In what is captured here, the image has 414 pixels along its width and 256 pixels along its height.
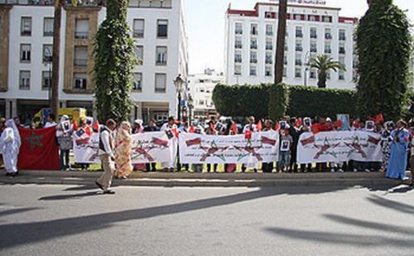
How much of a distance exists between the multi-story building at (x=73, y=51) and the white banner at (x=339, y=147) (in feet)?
119

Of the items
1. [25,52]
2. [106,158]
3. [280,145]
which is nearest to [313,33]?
[25,52]

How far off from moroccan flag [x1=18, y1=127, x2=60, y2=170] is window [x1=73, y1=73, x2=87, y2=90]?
3629 cm

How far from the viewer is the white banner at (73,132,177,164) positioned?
45.3 ft

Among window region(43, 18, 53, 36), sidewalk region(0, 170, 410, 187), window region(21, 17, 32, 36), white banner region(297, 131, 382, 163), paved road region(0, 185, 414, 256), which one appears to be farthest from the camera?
window region(43, 18, 53, 36)

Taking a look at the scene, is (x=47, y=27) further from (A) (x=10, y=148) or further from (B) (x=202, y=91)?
(B) (x=202, y=91)

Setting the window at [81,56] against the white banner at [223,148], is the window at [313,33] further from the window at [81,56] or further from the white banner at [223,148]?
the white banner at [223,148]

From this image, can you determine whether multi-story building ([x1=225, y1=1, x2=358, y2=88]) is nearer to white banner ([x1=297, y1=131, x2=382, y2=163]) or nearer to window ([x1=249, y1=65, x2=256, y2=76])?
window ([x1=249, y1=65, x2=256, y2=76])

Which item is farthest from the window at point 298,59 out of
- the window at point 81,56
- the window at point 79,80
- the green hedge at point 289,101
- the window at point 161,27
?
the window at point 79,80

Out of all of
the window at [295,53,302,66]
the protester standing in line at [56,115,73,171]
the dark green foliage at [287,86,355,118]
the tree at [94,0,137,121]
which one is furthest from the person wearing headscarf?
the window at [295,53,302,66]

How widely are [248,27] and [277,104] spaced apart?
7443 centimetres

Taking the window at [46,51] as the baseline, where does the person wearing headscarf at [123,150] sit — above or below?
below

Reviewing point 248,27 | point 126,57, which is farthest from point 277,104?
point 248,27

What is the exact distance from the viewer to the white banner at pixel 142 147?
1380cm

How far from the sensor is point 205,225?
753cm
